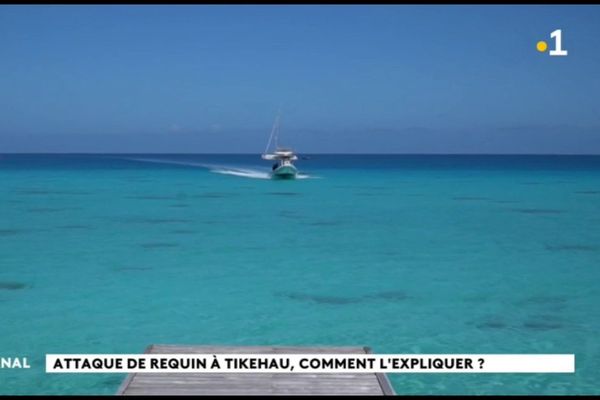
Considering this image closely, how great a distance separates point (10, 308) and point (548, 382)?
30.9ft

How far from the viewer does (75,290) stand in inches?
541

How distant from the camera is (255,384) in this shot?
6.14 m

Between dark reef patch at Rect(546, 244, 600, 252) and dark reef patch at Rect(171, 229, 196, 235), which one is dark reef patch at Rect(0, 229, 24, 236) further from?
dark reef patch at Rect(546, 244, 600, 252)

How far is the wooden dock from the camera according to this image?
593 cm

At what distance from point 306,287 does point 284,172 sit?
43384mm

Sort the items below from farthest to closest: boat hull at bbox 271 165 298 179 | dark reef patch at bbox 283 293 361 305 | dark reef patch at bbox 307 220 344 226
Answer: boat hull at bbox 271 165 298 179
dark reef patch at bbox 307 220 344 226
dark reef patch at bbox 283 293 361 305

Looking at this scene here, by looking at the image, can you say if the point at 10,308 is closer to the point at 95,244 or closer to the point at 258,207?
the point at 95,244

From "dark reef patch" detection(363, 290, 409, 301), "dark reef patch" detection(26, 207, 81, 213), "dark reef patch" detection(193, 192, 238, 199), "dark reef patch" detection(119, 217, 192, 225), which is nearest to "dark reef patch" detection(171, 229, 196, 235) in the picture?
"dark reef patch" detection(119, 217, 192, 225)

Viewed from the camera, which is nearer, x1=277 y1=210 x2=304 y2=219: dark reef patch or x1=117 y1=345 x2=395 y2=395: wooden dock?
x1=117 y1=345 x2=395 y2=395: wooden dock

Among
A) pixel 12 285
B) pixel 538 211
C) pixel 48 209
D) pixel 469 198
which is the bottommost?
pixel 12 285

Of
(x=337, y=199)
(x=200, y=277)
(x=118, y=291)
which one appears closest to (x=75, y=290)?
(x=118, y=291)

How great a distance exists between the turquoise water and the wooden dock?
6.36ft

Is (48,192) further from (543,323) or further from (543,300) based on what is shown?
(543,323)

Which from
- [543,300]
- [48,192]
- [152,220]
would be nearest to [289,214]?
[152,220]
